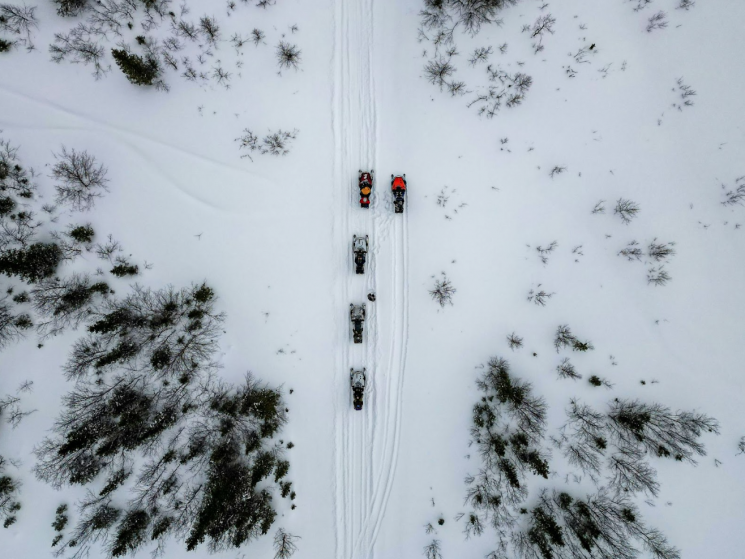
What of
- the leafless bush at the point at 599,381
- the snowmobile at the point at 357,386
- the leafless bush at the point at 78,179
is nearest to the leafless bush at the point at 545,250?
the leafless bush at the point at 599,381

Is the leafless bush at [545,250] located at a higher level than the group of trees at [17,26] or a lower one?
lower

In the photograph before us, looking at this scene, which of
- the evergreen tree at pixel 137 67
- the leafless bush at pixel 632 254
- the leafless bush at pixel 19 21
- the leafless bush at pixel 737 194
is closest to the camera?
the evergreen tree at pixel 137 67

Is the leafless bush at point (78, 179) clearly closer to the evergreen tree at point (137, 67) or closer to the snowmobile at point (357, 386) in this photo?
the evergreen tree at point (137, 67)

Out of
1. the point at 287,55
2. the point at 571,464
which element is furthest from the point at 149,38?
the point at 571,464

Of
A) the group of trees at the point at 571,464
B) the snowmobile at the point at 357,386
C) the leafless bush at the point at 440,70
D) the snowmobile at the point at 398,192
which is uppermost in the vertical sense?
the leafless bush at the point at 440,70

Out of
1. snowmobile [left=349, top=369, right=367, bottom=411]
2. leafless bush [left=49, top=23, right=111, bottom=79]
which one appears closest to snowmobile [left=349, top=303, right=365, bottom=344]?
snowmobile [left=349, top=369, right=367, bottom=411]

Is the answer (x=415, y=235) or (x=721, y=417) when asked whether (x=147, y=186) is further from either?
(x=721, y=417)
